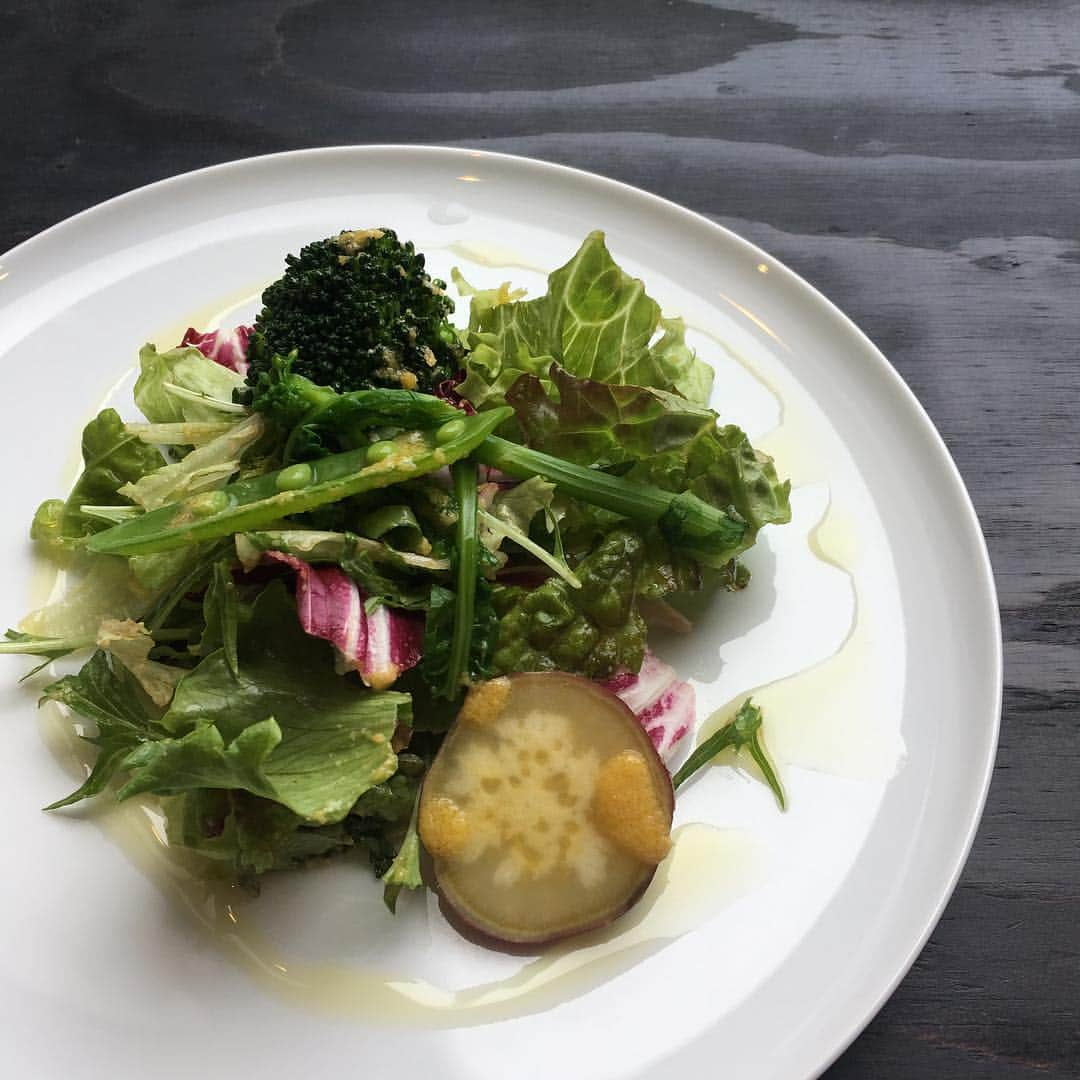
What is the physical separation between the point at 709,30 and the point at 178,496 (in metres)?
2.43

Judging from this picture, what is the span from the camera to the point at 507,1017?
1.59 m

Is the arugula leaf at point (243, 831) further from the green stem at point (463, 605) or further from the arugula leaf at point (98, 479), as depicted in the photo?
the arugula leaf at point (98, 479)

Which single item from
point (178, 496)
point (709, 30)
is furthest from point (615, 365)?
point (709, 30)

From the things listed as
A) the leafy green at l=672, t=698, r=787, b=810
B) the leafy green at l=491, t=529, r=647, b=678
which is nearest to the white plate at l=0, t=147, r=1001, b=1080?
the leafy green at l=672, t=698, r=787, b=810

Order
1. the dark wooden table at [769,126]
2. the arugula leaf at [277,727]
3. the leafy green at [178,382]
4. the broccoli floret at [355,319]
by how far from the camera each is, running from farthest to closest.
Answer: the dark wooden table at [769,126], the leafy green at [178,382], the broccoli floret at [355,319], the arugula leaf at [277,727]

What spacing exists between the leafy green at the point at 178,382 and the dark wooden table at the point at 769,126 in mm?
1049

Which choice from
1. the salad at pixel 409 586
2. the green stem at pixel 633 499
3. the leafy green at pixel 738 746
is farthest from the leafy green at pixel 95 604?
the leafy green at pixel 738 746

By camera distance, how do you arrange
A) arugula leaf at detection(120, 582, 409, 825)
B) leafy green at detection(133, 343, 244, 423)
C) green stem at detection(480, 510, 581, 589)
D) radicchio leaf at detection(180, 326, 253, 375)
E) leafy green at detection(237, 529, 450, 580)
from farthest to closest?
radicchio leaf at detection(180, 326, 253, 375) → leafy green at detection(133, 343, 244, 423) → green stem at detection(480, 510, 581, 589) → leafy green at detection(237, 529, 450, 580) → arugula leaf at detection(120, 582, 409, 825)

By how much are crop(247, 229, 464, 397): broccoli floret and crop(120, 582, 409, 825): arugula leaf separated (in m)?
0.48

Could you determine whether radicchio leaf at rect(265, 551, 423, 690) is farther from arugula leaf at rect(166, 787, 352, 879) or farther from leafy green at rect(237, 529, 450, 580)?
arugula leaf at rect(166, 787, 352, 879)

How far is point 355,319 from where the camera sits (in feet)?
6.27

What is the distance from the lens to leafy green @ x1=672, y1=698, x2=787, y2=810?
180 cm

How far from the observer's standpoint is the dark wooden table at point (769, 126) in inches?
101

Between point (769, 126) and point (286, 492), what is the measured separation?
2.12m
